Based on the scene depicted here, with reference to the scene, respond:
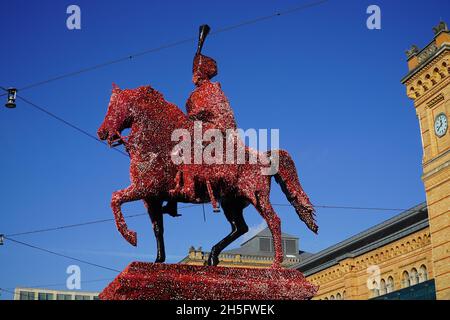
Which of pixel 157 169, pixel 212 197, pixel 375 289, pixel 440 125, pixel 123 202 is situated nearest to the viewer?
pixel 123 202

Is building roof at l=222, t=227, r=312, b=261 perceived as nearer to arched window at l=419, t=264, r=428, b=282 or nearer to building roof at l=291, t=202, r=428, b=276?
building roof at l=291, t=202, r=428, b=276

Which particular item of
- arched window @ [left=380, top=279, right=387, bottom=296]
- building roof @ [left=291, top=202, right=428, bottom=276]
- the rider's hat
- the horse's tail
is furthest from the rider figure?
arched window @ [left=380, top=279, right=387, bottom=296]

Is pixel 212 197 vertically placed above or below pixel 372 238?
below

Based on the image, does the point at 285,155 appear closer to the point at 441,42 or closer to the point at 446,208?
the point at 446,208

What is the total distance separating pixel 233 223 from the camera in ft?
30.1

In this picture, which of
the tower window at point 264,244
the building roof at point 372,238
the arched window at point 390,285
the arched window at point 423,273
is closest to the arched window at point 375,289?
the arched window at point 390,285

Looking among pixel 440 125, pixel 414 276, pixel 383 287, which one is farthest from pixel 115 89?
pixel 383 287

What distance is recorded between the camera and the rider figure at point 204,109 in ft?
27.9

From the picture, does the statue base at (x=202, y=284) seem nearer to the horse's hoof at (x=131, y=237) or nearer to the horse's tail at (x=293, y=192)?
the horse's hoof at (x=131, y=237)

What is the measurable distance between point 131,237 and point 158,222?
480 millimetres

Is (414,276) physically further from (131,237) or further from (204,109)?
(131,237)

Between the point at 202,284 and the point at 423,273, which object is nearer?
the point at 202,284

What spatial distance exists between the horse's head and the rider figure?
0.81 meters
